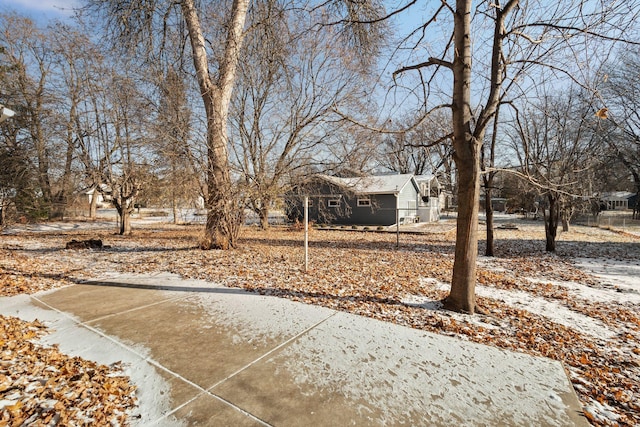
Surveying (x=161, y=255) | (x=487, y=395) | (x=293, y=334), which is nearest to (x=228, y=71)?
(x=161, y=255)

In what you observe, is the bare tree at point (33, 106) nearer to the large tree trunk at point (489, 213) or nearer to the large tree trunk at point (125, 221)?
the large tree trunk at point (125, 221)

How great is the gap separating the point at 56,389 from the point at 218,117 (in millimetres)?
7509

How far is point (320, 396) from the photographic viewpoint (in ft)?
7.45

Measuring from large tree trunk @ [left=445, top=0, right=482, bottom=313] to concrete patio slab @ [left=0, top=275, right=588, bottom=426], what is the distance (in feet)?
3.76

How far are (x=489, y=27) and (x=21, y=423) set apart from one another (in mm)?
6886

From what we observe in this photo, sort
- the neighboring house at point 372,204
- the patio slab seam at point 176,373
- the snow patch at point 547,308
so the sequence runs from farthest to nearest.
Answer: the neighboring house at point 372,204 → the snow patch at point 547,308 → the patio slab seam at point 176,373

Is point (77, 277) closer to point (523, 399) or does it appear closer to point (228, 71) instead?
point (228, 71)

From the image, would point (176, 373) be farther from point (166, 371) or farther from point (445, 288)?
point (445, 288)

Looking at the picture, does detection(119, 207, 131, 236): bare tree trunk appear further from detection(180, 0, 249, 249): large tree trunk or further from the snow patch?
the snow patch

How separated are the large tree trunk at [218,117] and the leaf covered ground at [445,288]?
2.93 ft

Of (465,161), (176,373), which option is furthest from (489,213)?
(176,373)

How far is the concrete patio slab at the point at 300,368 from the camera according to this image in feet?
6.88

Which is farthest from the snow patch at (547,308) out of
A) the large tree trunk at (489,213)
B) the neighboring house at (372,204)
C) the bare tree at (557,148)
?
the neighboring house at (372,204)

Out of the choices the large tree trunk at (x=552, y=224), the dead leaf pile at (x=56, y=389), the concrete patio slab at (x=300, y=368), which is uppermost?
the large tree trunk at (x=552, y=224)
